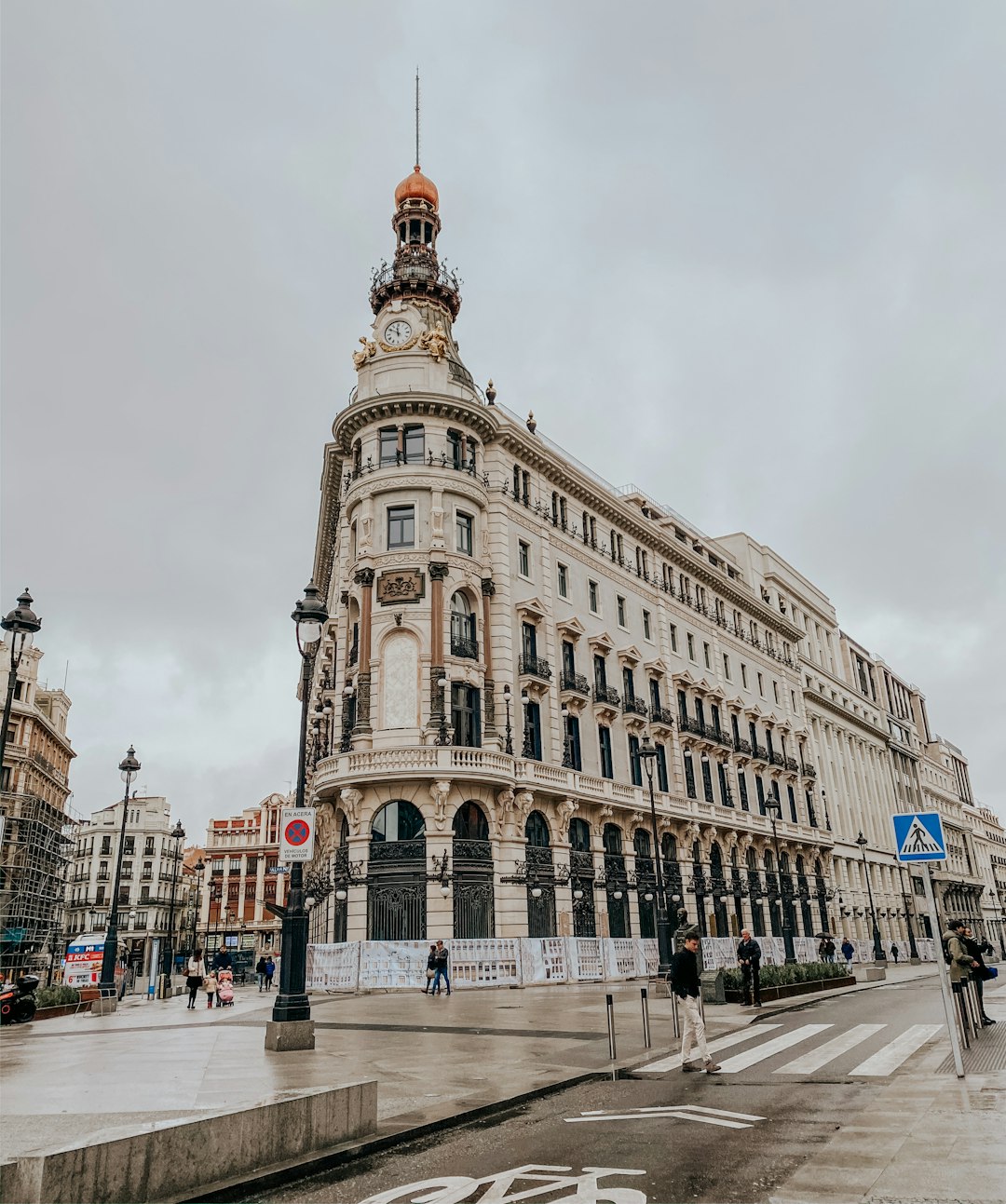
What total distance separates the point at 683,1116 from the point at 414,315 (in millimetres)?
37276

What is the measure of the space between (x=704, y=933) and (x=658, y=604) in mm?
16771

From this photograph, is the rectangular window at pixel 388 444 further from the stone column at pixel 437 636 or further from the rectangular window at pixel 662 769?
the rectangular window at pixel 662 769

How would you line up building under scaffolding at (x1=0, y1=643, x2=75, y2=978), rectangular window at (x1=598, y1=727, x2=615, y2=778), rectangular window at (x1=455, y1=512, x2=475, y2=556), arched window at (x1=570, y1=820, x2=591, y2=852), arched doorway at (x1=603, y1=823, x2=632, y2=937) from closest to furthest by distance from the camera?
rectangular window at (x1=455, y1=512, x2=475, y2=556), arched window at (x1=570, y1=820, x2=591, y2=852), arched doorway at (x1=603, y1=823, x2=632, y2=937), rectangular window at (x1=598, y1=727, x2=615, y2=778), building under scaffolding at (x1=0, y1=643, x2=75, y2=978)

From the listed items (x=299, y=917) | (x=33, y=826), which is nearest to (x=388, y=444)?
(x=299, y=917)

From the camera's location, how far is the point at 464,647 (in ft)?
115

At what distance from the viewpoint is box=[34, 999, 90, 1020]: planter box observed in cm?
2403

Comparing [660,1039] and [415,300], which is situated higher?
[415,300]

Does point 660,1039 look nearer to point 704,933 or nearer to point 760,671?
point 704,933

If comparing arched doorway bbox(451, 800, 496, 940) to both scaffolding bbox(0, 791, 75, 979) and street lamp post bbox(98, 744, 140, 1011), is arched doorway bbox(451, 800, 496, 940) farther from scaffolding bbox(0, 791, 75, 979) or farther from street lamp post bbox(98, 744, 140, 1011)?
scaffolding bbox(0, 791, 75, 979)

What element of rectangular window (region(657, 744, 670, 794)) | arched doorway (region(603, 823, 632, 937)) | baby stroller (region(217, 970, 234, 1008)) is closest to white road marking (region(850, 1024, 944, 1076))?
baby stroller (region(217, 970, 234, 1008))

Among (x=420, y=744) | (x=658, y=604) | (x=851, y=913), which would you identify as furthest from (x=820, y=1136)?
(x=851, y=913)

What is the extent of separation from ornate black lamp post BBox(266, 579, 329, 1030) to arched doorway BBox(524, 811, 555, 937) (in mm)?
21054

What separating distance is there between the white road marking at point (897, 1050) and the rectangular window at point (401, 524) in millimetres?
25136

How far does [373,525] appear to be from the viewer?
120ft
